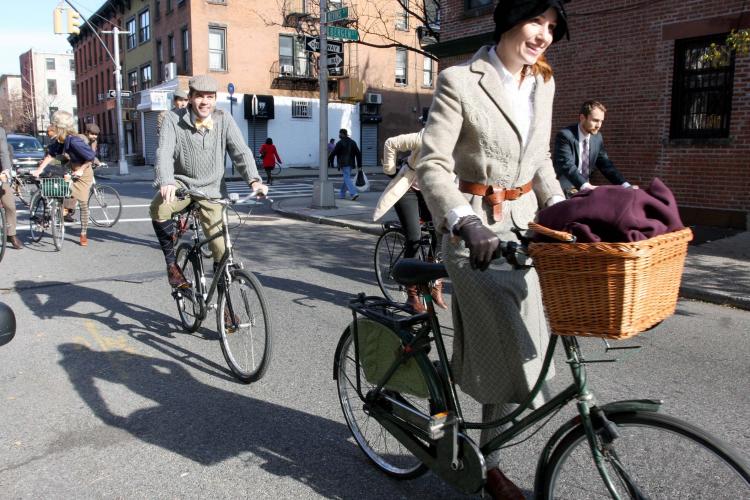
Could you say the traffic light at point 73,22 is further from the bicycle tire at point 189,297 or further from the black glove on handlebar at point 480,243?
the black glove on handlebar at point 480,243

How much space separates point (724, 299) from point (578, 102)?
24.1ft

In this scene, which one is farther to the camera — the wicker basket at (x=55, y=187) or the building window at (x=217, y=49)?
the building window at (x=217, y=49)

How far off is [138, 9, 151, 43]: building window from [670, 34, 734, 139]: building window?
36.2 m

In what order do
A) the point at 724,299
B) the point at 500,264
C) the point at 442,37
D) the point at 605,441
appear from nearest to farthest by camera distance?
the point at 605,441 < the point at 500,264 < the point at 724,299 < the point at 442,37

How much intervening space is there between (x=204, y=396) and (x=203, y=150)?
2190mm

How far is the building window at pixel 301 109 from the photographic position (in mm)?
37719

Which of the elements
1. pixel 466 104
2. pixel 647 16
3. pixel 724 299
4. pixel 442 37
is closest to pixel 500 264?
pixel 466 104

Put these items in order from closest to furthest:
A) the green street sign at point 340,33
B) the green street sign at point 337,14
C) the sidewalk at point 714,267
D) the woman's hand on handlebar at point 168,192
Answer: the woman's hand on handlebar at point 168,192 → the sidewalk at point 714,267 → the green street sign at point 337,14 → the green street sign at point 340,33

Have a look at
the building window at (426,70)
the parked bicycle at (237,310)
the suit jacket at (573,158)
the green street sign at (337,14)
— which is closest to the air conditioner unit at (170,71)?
the building window at (426,70)

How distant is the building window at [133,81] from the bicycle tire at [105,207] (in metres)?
33.0

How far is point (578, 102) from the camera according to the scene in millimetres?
13023

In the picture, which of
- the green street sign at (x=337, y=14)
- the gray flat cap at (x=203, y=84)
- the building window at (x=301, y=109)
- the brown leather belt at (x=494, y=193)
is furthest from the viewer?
the building window at (x=301, y=109)

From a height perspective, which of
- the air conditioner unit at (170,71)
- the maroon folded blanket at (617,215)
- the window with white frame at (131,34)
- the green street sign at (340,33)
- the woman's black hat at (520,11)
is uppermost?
the window with white frame at (131,34)

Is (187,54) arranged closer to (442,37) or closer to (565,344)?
(442,37)
